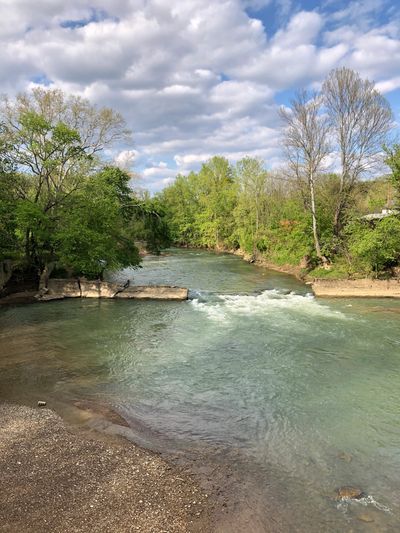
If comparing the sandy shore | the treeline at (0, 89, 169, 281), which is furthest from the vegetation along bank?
the sandy shore

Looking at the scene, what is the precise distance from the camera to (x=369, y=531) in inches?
252

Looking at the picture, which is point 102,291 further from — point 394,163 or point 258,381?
point 394,163

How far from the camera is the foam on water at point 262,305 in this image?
21109 millimetres

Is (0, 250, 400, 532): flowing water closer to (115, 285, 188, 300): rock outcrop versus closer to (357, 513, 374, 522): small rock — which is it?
(357, 513, 374, 522): small rock

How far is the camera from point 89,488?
23.3ft

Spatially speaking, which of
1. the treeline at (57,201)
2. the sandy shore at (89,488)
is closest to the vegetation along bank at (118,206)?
the treeline at (57,201)

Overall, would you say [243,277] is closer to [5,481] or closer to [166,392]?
[166,392]

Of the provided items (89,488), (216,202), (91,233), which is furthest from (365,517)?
(216,202)

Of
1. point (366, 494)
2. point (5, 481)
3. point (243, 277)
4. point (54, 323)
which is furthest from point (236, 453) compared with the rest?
point (243, 277)

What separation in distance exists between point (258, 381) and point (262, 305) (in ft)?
34.0

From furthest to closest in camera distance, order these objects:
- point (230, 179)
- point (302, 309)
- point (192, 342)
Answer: point (230, 179), point (302, 309), point (192, 342)

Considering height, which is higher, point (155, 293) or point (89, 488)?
point (155, 293)

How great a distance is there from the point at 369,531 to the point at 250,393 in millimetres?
5643

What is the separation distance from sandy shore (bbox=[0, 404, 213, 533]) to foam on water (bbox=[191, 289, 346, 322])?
1212 centimetres
